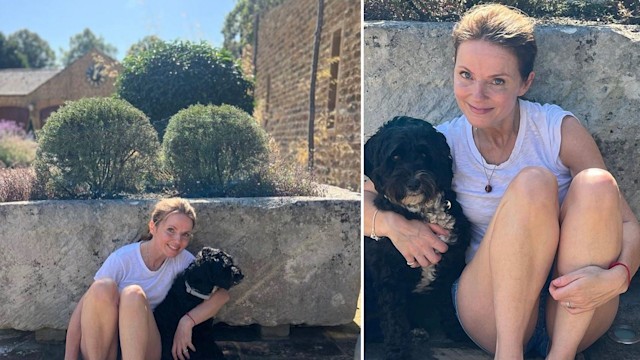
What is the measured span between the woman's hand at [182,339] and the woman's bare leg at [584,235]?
5.49 feet

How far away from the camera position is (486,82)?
7.75 feet

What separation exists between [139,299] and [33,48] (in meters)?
54.5

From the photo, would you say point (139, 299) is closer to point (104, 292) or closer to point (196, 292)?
point (104, 292)

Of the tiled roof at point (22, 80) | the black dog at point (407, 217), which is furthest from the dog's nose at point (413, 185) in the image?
the tiled roof at point (22, 80)

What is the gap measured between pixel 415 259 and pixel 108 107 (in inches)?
96.0

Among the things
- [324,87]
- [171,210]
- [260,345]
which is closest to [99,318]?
[171,210]

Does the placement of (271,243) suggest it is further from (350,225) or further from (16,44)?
(16,44)

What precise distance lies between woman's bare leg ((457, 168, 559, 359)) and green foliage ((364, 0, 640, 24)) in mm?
1430

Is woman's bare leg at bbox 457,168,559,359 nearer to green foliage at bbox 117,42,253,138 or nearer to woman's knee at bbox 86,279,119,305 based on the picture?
woman's knee at bbox 86,279,119,305

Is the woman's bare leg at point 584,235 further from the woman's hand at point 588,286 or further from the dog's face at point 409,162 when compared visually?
the dog's face at point 409,162

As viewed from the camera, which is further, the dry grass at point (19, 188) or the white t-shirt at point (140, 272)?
the dry grass at point (19, 188)

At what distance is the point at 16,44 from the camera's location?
46188 mm

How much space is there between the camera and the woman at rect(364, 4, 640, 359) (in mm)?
2053

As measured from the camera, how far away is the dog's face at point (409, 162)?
92.3 inches
